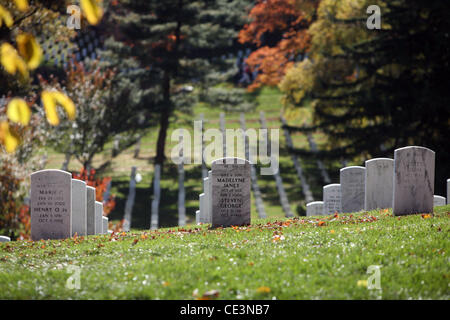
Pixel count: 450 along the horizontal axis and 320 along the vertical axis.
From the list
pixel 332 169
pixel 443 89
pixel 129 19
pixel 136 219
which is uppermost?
Answer: pixel 129 19

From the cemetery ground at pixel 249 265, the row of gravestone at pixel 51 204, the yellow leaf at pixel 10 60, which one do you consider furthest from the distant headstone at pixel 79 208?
the yellow leaf at pixel 10 60

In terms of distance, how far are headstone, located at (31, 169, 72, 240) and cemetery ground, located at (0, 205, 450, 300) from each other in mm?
1931

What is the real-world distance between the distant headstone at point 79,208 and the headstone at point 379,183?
6.76 meters

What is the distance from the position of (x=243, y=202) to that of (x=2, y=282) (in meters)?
5.90

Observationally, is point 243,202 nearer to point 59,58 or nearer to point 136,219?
point 136,219

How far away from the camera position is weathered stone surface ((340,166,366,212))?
1452 centimetres

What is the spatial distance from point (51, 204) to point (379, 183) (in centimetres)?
773

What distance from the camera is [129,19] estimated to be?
27.0m

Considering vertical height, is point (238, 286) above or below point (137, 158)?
below

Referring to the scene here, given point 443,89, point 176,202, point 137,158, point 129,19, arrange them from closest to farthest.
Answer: point 443,89
point 176,202
point 129,19
point 137,158

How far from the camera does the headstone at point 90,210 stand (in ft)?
43.3

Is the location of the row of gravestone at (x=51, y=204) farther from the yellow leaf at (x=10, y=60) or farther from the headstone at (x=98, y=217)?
the yellow leaf at (x=10, y=60)
